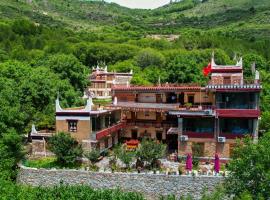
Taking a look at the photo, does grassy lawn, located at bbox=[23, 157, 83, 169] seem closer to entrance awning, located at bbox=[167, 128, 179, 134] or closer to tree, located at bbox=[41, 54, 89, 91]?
entrance awning, located at bbox=[167, 128, 179, 134]

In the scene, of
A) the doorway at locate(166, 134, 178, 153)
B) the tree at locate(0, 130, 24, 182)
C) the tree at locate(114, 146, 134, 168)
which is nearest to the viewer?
the tree at locate(0, 130, 24, 182)

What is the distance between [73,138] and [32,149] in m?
4.59

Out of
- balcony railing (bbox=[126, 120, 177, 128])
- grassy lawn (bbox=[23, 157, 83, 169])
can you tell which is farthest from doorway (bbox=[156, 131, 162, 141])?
grassy lawn (bbox=[23, 157, 83, 169])

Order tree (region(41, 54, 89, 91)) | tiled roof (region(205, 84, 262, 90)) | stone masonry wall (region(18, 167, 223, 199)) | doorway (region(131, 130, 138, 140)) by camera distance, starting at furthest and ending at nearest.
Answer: tree (region(41, 54, 89, 91)) < doorway (region(131, 130, 138, 140)) < tiled roof (region(205, 84, 262, 90)) < stone masonry wall (region(18, 167, 223, 199))

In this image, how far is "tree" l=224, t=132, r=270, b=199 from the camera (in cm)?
2081

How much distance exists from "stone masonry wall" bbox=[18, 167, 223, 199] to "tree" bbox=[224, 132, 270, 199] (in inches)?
165

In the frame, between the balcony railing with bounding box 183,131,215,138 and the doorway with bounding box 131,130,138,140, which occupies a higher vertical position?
the balcony railing with bounding box 183,131,215,138

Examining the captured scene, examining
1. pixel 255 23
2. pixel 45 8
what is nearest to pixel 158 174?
pixel 255 23

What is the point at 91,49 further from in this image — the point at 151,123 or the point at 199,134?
the point at 199,134

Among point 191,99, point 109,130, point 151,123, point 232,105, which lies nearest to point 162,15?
point 151,123

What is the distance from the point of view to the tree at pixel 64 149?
97.7 ft

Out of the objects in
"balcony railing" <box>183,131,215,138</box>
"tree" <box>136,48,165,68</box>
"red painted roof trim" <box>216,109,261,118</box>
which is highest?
"tree" <box>136,48,165,68</box>

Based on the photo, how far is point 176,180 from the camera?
2673cm

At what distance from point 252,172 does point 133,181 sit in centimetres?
853
